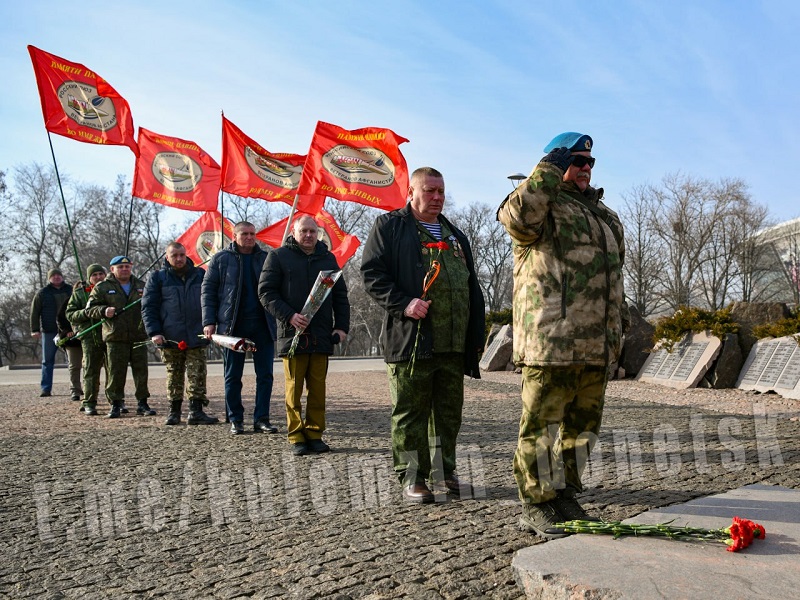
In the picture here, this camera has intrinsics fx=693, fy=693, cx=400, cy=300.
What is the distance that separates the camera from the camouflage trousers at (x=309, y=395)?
5.74 metres

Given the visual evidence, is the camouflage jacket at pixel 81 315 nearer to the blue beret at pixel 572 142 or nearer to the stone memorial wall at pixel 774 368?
the blue beret at pixel 572 142

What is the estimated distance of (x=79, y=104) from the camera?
10.4m

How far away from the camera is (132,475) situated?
495cm

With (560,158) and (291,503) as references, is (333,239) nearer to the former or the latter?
(291,503)

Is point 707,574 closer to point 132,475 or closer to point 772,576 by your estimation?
point 772,576

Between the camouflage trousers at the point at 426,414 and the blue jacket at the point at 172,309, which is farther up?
the blue jacket at the point at 172,309

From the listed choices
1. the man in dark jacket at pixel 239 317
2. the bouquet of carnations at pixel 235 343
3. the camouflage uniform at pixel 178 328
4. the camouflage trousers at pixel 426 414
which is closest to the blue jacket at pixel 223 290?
the man in dark jacket at pixel 239 317

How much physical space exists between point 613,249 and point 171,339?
5.64 metres

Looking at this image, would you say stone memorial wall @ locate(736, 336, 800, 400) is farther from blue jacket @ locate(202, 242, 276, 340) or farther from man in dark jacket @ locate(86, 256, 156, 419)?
man in dark jacket @ locate(86, 256, 156, 419)

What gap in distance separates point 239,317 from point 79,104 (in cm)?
565

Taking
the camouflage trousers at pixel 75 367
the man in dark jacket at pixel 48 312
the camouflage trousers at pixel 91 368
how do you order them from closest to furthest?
the camouflage trousers at pixel 91 368 → the camouflage trousers at pixel 75 367 → the man in dark jacket at pixel 48 312

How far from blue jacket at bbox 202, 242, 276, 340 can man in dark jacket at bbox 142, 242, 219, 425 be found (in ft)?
2.86

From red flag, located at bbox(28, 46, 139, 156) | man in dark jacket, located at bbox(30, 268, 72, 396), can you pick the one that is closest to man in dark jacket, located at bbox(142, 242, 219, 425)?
red flag, located at bbox(28, 46, 139, 156)

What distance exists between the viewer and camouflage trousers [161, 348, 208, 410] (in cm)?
772
